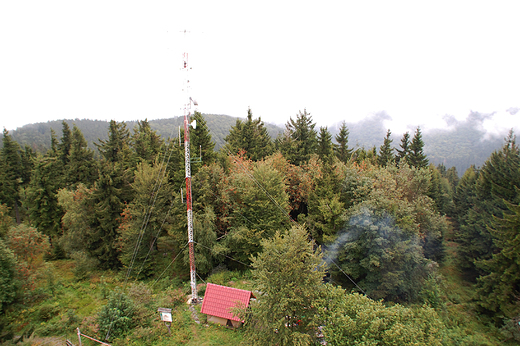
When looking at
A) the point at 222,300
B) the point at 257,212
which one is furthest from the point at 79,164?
the point at 222,300

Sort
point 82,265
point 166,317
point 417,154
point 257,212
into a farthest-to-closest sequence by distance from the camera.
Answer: point 417,154
point 82,265
point 257,212
point 166,317

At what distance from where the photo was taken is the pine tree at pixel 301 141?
36.8 m

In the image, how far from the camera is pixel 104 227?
89.4ft

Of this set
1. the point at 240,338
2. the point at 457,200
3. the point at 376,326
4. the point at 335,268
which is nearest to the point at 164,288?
the point at 240,338

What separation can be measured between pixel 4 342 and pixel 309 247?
51.1 ft

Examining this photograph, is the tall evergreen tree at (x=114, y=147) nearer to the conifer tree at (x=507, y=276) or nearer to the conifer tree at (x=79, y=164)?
the conifer tree at (x=79, y=164)

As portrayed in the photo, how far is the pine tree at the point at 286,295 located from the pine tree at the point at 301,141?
935 inches

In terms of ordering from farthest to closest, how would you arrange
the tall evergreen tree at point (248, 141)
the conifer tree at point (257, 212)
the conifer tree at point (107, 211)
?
1. the tall evergreen tree at point (248, 141)
2. the conifer tree at point (107, 211)
3. the conifer tree at point (257, 212)

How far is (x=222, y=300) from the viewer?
16250 mm

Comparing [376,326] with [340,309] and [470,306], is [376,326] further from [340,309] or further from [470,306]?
[470,306]

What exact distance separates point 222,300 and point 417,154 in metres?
41.8

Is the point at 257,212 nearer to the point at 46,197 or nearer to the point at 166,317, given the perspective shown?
the point at 166,317

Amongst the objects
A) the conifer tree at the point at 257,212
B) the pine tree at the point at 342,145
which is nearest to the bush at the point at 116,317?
the conifer tree at the point at 257,212

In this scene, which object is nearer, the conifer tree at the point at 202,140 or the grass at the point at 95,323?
the grass at the point at 95,323
